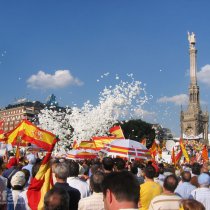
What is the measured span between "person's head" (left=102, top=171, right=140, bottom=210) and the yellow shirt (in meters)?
4.06

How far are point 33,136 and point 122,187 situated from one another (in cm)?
884

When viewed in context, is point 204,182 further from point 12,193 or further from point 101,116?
point 101,116

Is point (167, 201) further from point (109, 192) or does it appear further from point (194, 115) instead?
point (194, 115)

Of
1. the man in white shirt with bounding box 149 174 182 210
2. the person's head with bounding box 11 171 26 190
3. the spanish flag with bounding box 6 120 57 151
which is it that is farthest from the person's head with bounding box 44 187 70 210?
the spanish flag with bounding box 6 120 57 151

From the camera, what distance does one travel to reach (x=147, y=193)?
308 inches

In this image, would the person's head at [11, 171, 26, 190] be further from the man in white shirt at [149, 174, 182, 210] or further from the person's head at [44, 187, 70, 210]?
the person's head at [44, 187, 70, 210]

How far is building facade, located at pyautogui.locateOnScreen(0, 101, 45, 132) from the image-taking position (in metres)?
151

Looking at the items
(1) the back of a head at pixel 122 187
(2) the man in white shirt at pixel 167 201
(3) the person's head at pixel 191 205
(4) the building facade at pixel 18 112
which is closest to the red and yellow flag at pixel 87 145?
(2) the man in white shirt at pixel 167 201

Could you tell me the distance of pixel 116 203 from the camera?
376 cm

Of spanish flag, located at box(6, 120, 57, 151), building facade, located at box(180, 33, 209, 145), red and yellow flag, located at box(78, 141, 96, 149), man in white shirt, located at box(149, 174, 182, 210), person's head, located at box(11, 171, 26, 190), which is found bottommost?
man in white shirt, located at box(149, 174, 182, 210)

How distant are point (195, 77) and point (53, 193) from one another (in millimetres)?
105594

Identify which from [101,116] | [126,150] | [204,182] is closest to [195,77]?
[101,116]

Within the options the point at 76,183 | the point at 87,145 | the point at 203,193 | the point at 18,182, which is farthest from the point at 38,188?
the point at 87,145

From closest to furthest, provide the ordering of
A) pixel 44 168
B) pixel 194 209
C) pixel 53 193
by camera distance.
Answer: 1. pixel 53 193
2. pixel 194 209
3. pixel 44 168
